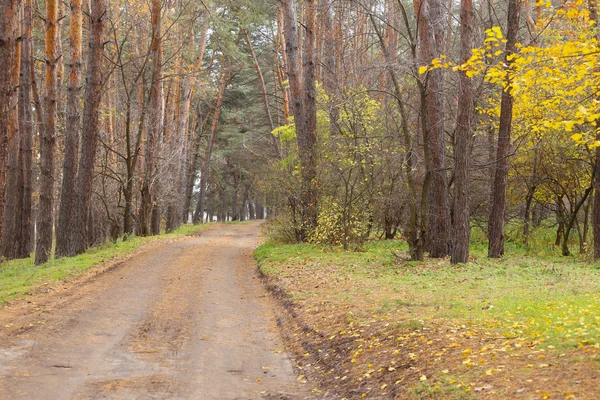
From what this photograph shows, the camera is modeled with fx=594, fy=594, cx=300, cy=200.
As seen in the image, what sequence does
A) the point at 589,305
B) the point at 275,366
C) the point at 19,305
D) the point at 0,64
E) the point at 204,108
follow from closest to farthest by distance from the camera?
the point at 275,366
the point at 589,305
the point at 19,305
the point at 0,64
the point at 204,108

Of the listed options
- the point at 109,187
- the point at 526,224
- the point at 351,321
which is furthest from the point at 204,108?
the point at 351,321

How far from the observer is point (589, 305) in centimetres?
771

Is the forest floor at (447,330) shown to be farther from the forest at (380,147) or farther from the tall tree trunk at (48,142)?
the tall tree trunk at (48,142)

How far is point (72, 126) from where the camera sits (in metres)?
17.9

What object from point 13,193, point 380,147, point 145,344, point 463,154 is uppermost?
point 380,147

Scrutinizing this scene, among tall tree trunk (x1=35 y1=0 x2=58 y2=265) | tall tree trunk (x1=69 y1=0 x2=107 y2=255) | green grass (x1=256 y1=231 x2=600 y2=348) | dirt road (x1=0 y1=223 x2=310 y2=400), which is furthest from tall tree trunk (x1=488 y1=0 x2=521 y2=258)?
tall tree trunk (x1=35 y1=0 x2=58 y2=265)

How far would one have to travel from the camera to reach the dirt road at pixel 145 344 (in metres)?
5.93

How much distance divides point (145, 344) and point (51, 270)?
729 centimetres

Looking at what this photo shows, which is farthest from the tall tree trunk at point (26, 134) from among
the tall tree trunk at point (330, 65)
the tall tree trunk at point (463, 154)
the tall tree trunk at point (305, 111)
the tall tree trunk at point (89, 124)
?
the tall tree trunk at point (463, 154)

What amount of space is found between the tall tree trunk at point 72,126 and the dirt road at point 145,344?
562cm

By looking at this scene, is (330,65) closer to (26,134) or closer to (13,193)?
Result: (26,134)

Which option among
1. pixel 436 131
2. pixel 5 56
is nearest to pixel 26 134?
pixel 5 56

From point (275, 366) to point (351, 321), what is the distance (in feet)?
5.18

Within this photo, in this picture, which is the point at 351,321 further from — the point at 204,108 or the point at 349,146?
the point at 204,108
